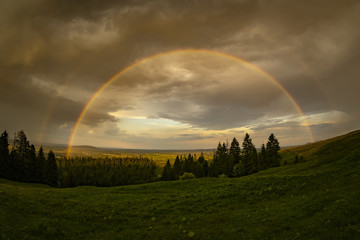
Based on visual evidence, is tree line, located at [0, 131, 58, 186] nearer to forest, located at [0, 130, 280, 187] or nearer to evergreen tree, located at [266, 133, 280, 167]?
forest, located at [0, 130, 280, 187]

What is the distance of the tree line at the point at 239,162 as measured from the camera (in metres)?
77.8

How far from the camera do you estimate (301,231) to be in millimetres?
A: 14070

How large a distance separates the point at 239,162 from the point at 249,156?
5169 millimetres

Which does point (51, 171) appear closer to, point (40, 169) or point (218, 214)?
point (40, 169)

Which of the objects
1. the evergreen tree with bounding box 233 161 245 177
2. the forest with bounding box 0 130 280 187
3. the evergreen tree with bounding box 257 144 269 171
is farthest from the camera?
the evergreen tree with bounding box 257 144 269 171

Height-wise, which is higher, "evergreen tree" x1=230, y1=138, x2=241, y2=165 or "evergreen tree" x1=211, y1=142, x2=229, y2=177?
"evergreen tree" x1=230, y1=138, x2=241, y2=165

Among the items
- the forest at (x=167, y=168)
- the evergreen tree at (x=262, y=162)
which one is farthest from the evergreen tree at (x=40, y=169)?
the evergreen tree at (x=262, y=162)

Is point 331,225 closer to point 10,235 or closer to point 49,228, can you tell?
point 49,228

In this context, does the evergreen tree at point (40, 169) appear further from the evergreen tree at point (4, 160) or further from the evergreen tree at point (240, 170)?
the evergreen tree at point (240, 170)

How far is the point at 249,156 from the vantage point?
79750mm

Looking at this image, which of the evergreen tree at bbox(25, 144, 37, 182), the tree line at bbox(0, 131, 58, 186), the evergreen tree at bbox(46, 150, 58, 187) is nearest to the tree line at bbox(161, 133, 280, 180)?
the evergreen tree at bbox(46, 150, 58, 187)

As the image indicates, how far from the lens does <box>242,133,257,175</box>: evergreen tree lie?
76881mm

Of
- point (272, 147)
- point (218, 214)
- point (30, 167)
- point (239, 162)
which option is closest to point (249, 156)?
point (239, 162)

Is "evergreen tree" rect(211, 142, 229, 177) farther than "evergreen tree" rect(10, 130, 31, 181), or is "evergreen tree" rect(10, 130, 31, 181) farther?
"evergreen tree" rect(211, 142, 229, 177)
